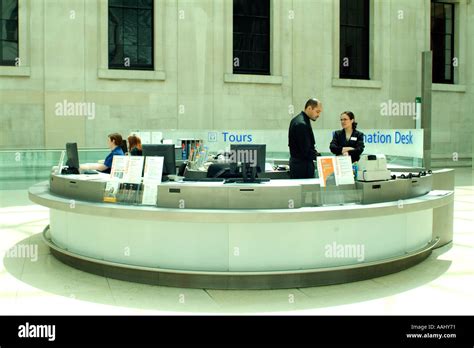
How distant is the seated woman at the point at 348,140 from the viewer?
782 cm

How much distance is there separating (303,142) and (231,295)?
2.46 metres

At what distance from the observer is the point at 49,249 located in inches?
322

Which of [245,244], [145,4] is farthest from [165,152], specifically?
[145,4]

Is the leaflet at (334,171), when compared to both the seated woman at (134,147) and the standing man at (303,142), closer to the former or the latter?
the standing man at (303,142)

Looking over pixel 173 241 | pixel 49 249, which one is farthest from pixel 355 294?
pixel 49 249

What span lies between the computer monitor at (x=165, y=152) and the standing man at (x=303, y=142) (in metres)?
1.63

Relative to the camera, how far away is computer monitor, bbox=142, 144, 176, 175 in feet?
22.3

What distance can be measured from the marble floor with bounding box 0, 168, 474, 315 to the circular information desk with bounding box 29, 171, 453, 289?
140mm

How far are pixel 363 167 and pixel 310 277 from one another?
1458mm

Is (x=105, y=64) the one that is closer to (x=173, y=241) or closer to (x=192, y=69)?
(x=192, y=69)

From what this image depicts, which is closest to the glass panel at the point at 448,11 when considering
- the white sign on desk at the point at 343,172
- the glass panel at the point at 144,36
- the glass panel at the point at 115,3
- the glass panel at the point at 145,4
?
the glass panel at the point at 145,4

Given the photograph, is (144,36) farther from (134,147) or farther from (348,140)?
(348,140)

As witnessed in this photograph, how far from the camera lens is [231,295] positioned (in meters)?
5.73
